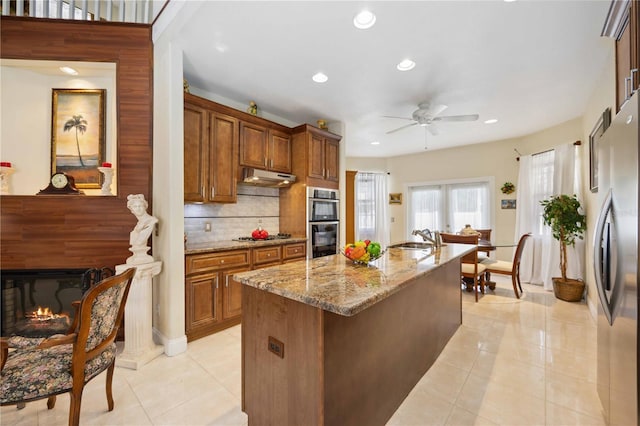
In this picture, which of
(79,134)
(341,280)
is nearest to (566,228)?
(341,280)

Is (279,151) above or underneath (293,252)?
above

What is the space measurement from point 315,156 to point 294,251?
57.0 inches

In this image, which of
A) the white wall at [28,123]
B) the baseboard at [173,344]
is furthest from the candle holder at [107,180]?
the baseboard at [173,344]

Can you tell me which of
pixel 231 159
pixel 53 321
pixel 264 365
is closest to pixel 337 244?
pixel 231 159

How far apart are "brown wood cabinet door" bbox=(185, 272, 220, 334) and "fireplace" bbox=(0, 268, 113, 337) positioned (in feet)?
2.43

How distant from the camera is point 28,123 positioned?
2549mm

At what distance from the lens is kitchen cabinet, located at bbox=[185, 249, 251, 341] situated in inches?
105

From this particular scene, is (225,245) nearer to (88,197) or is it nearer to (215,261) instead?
(215,261)

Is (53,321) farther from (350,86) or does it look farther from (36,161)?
(350,86)

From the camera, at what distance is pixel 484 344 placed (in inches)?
104

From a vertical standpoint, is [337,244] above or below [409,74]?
below

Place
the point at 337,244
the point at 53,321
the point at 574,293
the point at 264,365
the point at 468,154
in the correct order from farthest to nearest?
the point at 468,154 < the point at 337,244 < the point at 574,293 < the point at 53,321 < the point at 264,365

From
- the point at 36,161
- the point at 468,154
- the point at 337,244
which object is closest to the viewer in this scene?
the point at 36,161

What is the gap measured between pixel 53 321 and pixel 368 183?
634 centimetres
